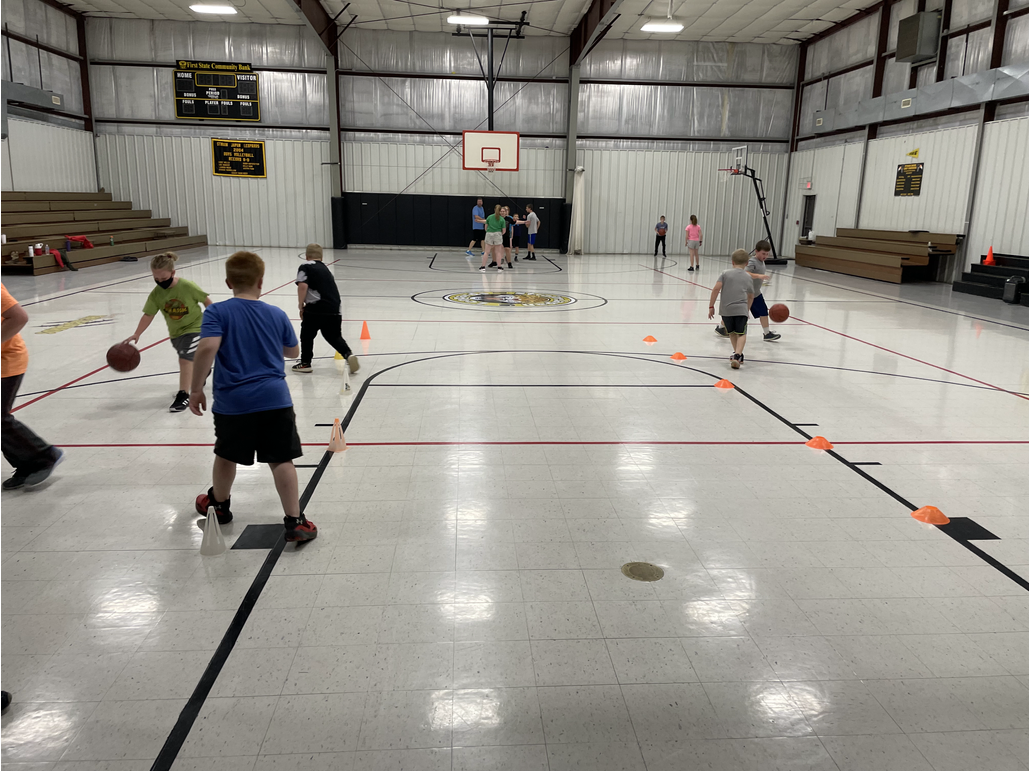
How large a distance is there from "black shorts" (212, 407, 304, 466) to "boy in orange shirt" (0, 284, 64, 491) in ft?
5.36

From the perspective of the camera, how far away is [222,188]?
26.7 m

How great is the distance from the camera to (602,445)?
5789 millimetres

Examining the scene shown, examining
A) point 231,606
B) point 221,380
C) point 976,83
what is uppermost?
point 976,83

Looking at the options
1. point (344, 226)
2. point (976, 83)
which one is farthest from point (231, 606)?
point (344, 226)

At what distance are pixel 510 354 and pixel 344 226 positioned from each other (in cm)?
1985

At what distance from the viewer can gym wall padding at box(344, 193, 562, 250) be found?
27.1 metres

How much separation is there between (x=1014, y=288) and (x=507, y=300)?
10701 millimetres

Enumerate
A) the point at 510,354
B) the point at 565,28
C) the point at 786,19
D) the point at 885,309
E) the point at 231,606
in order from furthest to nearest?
the point at 565,28 < the point at 786,19 < the point at 885,309 < the point at 510,354 < the point at 231,606

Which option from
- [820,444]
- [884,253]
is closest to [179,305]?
[820,444]

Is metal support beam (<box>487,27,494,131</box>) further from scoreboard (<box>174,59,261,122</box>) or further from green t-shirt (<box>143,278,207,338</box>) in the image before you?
green t-shirt (<box>143,278,207,338</box>)

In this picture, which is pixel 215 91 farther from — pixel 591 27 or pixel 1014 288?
pixel 1014 288

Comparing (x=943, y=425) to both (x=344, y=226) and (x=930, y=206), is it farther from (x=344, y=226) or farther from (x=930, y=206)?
(x=344, y=226)

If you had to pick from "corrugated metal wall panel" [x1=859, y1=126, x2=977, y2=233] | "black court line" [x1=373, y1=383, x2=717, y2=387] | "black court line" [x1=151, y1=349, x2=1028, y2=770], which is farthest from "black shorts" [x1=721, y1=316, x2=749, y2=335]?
"corrugated metal wall panel" [x1=859, y1=126, x2=977, y2=233]

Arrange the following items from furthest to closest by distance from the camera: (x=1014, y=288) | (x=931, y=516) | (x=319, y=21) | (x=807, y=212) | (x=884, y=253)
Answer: (x=807, y=212) < (x=319, y=21) < (x=884, y=253) < (x=1014, y=288) < (x=931, y=516)
